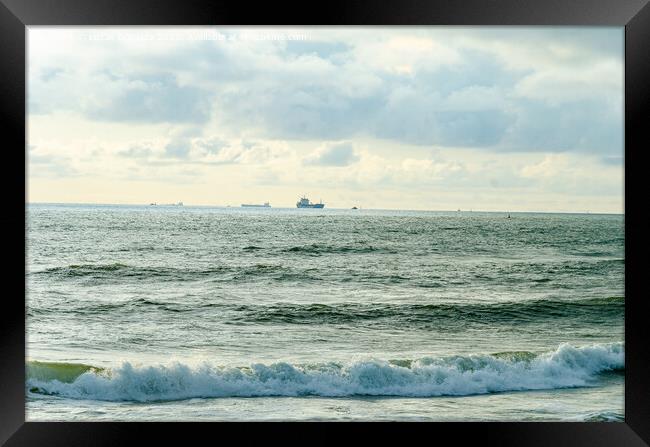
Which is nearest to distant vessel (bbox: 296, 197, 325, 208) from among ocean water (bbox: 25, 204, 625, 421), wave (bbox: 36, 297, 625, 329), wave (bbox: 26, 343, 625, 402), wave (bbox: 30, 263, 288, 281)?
ocean water (bbox: 25, 204, 625, 421)

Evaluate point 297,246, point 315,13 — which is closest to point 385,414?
point 315,13

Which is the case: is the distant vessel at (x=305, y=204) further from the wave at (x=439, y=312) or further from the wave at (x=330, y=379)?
the wave at (x=330, y=379)

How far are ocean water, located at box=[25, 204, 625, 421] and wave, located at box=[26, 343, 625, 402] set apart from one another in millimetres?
14

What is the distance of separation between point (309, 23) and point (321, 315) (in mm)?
6387

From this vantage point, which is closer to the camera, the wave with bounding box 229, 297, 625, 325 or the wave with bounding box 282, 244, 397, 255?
the wave with bounding box 229, 297, 625, 325

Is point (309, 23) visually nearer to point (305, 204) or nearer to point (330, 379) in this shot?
point (330, 379)

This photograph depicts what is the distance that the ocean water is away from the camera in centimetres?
427

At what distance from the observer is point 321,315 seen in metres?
8.38

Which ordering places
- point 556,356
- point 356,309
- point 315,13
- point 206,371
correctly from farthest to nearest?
1. point 356,309
2. point 556,356
3. point 206,371
4. point 315,13

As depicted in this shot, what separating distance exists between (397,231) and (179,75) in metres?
5.70

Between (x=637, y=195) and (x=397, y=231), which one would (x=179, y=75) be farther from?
(x=637, y=195)

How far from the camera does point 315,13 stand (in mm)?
2297

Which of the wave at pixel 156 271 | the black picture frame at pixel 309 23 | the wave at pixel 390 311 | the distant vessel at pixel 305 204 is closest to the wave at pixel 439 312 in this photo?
the wave at pixel 390 311

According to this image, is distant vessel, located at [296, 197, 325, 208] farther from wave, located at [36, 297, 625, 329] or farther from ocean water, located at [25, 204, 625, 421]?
wave, located at [36, 297, 625, 329]
